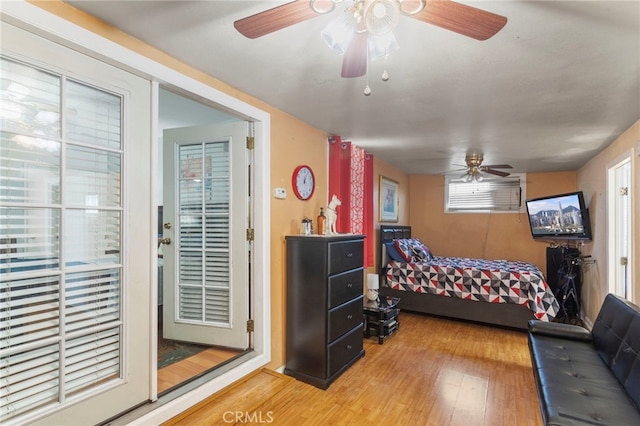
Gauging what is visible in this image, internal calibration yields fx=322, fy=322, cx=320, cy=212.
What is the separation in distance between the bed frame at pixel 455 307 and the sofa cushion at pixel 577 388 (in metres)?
1.59

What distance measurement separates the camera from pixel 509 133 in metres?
3.12

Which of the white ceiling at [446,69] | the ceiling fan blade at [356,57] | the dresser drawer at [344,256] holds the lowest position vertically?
the dresser drawer at [344,256]

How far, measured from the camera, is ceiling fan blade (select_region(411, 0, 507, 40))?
1020mm

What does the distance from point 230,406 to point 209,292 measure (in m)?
0.89

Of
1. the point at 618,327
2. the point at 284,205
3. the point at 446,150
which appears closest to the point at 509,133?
the point at 446,150

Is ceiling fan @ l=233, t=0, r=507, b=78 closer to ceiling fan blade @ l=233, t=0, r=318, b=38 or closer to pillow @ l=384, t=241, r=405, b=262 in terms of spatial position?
ceiling fan blade @ l=233, t=0, r=318, b=38

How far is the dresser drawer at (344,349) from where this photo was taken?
254cm

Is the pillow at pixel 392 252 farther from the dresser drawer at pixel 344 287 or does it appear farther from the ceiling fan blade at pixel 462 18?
the ceiling fan blade at pixel 462 18

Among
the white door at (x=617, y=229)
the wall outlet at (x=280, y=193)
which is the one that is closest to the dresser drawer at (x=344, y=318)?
the wall outlet at (x=280, y=193)

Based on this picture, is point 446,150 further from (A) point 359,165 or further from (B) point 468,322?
(B) point 468,322

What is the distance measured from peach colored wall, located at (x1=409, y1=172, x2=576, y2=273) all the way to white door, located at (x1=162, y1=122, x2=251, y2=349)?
14.9 ft

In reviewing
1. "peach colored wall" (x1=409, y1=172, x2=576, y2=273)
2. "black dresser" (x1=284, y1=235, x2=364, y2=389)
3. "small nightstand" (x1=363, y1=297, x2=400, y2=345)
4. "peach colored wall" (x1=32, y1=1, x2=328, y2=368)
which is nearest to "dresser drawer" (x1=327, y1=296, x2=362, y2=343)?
"black dresser" (x1=284, y1=235, x2=364, y2=389)

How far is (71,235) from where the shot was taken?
4.90 ft

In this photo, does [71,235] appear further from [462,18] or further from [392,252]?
[392,252]
